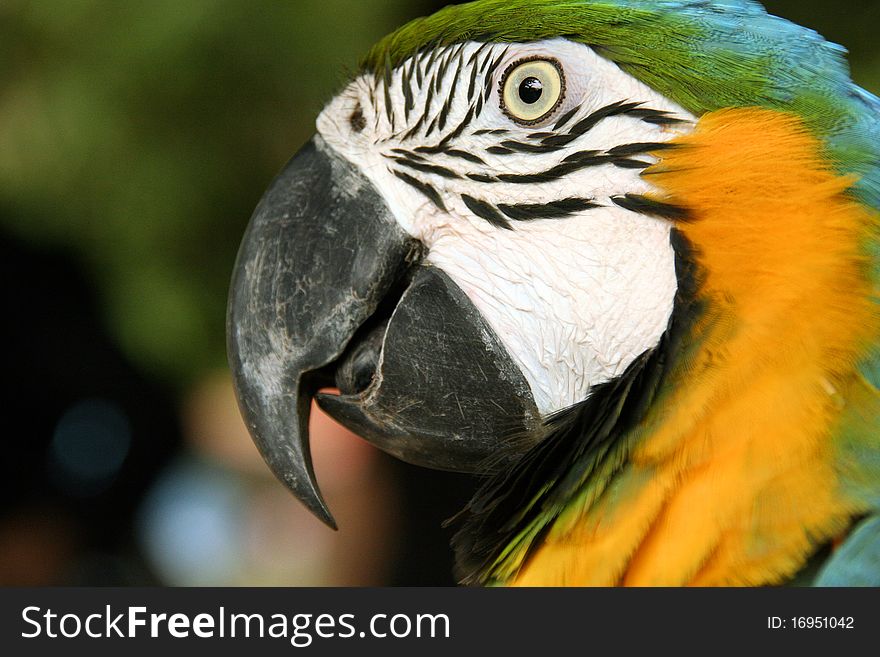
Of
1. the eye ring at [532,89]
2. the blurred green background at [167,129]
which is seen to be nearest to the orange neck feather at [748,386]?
the eye ring at [532,89]

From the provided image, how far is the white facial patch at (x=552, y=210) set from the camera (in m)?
0.80

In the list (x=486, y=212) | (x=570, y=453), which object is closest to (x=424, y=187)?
(x=486, y=212)

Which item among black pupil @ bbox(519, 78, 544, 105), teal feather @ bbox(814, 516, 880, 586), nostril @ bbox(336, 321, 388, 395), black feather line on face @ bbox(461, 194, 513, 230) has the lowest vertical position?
teal feather @ bbox(814, 516, 880, 586)

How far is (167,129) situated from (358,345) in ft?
4.48

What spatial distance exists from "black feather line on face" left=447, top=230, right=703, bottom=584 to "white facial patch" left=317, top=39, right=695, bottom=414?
14 millimetres

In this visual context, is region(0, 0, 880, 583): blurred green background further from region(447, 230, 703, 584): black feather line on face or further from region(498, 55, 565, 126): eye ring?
region(447, 230, 703, 584): black feather line on face

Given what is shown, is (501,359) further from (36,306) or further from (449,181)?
(36,306)

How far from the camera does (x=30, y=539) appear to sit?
2.64 meters

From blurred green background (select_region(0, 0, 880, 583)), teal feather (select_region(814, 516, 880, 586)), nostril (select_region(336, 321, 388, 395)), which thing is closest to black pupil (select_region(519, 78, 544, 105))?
nostril (select_region(336, 321, 388, 395))

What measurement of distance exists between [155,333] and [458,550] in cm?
138

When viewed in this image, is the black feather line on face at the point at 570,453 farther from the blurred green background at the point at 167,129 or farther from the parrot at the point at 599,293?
the blurred green background at the point at 167,129

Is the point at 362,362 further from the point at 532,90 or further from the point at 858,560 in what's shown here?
the point at 858,560

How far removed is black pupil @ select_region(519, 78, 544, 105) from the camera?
85 centimetres

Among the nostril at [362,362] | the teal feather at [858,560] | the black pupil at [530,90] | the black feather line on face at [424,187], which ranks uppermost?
the black pupil at [530,90]
